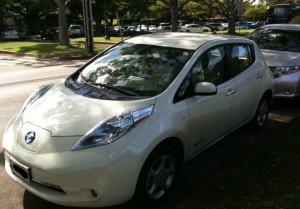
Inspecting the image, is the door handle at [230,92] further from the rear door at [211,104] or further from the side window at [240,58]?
the side window at [240,58]

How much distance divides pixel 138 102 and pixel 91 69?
4.00 ft

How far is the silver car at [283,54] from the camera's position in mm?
7555

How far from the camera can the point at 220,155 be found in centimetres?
524

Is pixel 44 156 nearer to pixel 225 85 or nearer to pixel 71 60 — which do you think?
pixel 225 85

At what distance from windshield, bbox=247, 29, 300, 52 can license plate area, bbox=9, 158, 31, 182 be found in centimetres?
647

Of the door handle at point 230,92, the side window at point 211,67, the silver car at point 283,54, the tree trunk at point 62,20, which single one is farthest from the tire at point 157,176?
the tree trunk at point 62,20

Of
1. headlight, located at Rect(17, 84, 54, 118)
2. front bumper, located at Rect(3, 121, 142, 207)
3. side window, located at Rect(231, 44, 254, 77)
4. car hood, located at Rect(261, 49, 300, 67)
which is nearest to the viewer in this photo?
front bumper, located at Rect(3, 121, 142, 207)

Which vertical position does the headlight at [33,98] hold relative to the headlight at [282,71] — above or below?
above

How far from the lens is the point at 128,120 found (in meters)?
3.54

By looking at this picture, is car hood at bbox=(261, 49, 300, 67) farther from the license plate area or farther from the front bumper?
the license plate area

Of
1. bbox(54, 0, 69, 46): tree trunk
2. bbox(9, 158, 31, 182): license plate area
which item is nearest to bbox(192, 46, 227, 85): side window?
bbox(9, 158, 31, 182): license plate area

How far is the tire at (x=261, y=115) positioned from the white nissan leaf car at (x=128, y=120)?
0.76 meters

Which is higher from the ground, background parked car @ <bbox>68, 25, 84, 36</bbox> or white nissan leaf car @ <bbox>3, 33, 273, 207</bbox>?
white nissan leaf car @ <bbox>3, 33, 273, 207</bbox>

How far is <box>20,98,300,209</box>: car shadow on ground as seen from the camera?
3.88 m
